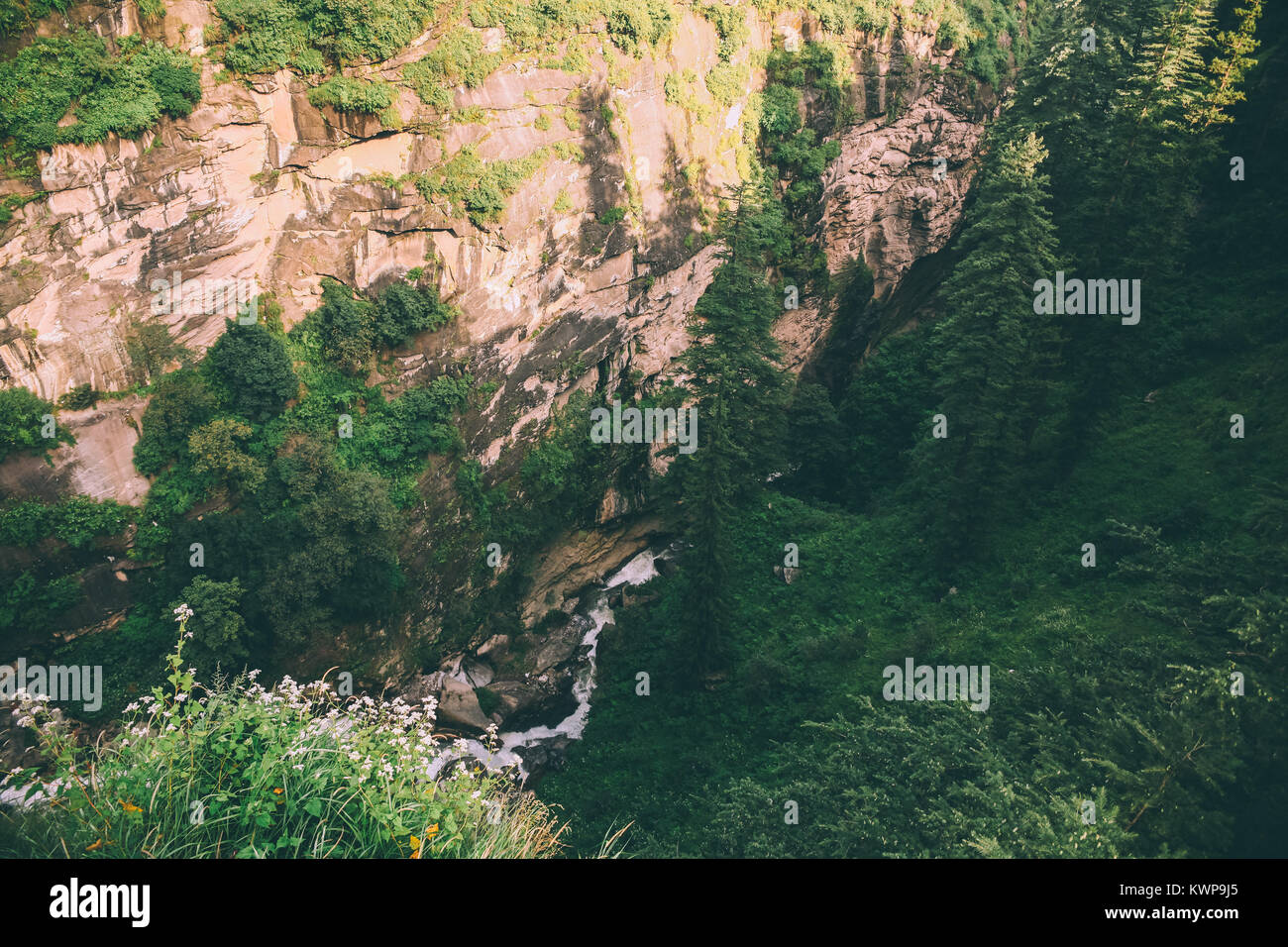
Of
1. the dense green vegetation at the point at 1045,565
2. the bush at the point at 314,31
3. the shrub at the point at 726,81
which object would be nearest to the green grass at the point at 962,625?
the dense green vegetation at the point at 1045,565

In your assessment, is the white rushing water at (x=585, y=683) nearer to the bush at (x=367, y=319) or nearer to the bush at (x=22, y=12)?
the bush at (x=367, y=319)

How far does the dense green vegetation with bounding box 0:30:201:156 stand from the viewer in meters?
18.0

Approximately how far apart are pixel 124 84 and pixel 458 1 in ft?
32.0

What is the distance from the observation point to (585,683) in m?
25.5

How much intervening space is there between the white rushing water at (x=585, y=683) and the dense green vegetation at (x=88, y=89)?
19881mm

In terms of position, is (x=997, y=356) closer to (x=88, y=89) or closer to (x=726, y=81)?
(x=726, y=81)

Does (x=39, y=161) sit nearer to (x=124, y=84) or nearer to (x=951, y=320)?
(x=124, y=84)

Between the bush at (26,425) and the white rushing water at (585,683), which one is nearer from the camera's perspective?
the bush at (26,425)

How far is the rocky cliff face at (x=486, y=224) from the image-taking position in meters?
19.1

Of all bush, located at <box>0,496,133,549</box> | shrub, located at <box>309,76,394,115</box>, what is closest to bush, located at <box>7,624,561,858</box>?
→ bush, located at <box>0,496,133,549</box>

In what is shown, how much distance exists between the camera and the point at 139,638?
64.5ft

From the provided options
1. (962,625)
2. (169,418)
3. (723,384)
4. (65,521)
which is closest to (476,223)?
(723,384)

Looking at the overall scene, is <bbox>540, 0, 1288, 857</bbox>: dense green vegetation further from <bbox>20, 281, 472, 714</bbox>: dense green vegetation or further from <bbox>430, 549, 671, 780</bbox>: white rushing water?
<bbox>20, 281, 472, 714</bbox>: dense green vegetation

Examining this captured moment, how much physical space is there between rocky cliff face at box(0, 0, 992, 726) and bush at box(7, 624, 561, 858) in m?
16.7
